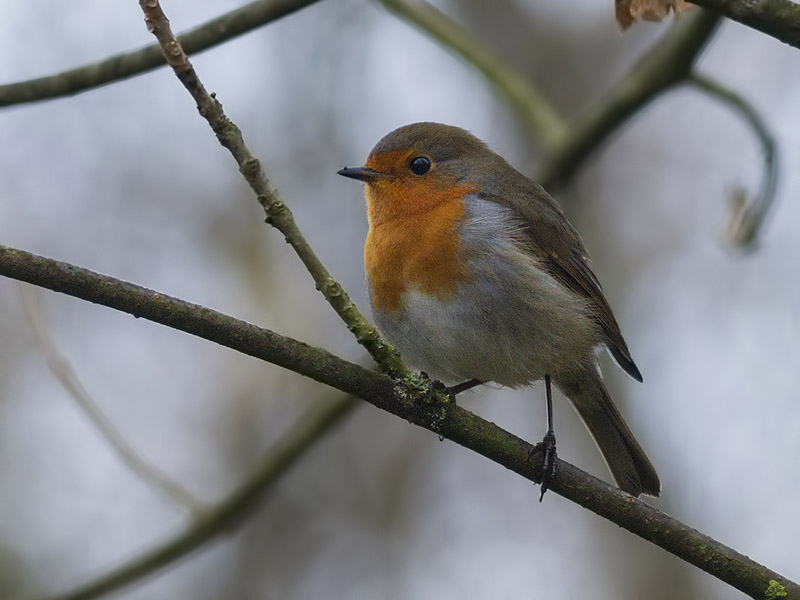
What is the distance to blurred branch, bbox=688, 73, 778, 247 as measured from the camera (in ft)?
15.1

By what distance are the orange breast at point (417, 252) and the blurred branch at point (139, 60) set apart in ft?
3.78

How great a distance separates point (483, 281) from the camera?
4.05 meters

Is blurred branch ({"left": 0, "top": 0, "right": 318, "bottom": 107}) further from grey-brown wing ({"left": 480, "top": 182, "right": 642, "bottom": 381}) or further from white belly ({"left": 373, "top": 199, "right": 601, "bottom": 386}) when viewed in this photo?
grey-brown wing ({"left": 480, "top": 182, "right": 642, "bottom": 381})

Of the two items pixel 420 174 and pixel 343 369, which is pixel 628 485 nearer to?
pixel 420 174

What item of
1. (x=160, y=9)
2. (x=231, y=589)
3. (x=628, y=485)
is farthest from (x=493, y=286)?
(x=231, y=589)

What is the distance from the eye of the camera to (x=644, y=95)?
15.3 ft

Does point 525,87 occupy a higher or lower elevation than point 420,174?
higher

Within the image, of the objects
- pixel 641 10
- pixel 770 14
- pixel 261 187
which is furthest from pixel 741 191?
pixel 261 187

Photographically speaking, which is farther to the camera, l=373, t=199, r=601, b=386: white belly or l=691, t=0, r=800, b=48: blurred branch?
l=373, t=199, r=601, b=386: white belly

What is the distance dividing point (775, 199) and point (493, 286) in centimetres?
163

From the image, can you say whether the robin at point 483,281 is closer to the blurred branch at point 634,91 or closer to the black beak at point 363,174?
the black beak at point 363,174

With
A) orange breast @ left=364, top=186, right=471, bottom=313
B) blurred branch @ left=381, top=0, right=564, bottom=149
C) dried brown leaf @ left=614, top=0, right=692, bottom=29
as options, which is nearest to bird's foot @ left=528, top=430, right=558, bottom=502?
orange breast @ left=364, top=186, right=471, bottom=313

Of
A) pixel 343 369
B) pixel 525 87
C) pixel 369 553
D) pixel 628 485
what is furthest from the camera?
pixel 369 553

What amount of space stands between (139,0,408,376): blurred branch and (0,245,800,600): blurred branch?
0.13m
